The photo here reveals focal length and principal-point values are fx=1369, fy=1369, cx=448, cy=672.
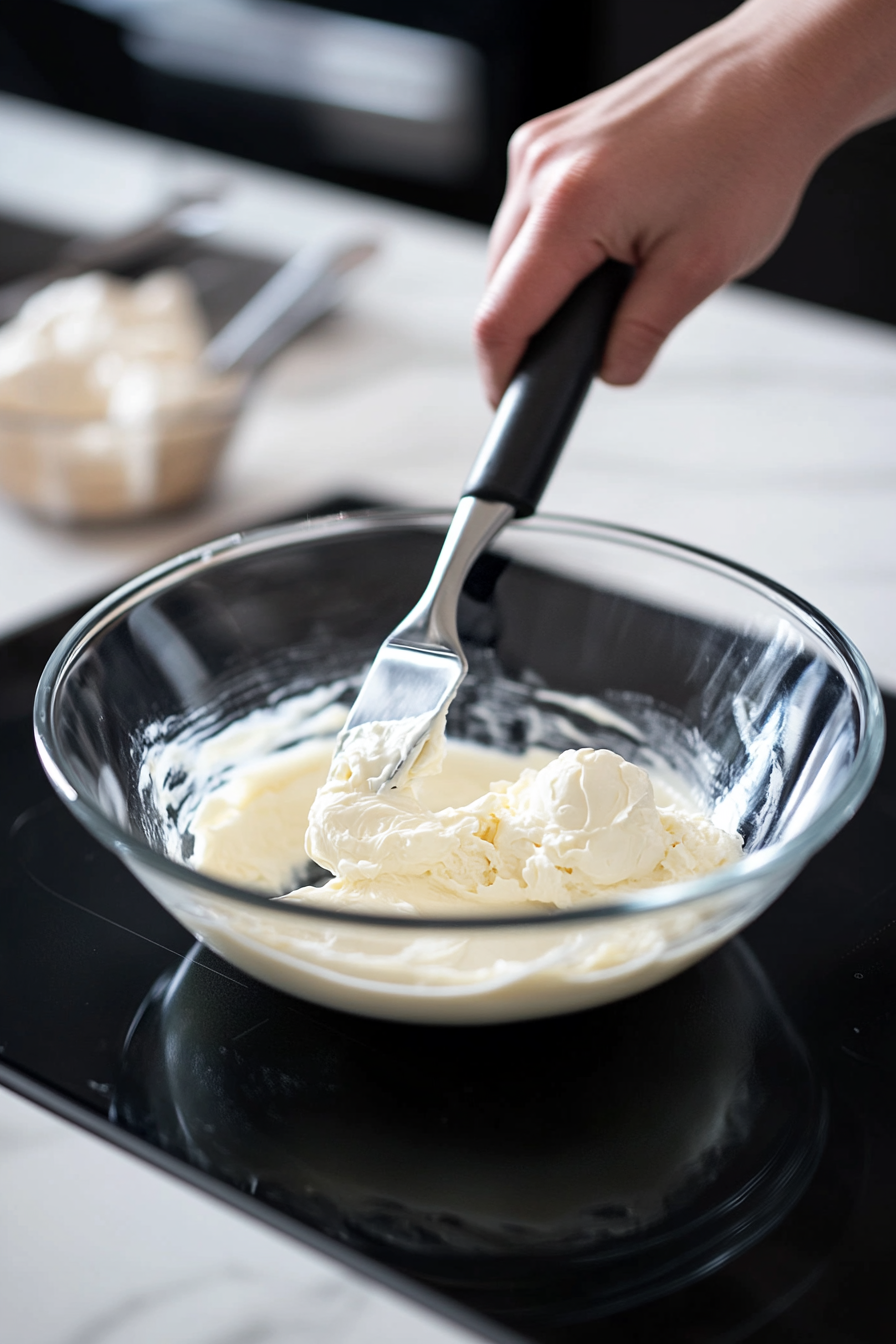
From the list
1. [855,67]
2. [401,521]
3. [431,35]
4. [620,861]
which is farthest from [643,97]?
[431,35]

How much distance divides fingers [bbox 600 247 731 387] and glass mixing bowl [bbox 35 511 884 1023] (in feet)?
0.34

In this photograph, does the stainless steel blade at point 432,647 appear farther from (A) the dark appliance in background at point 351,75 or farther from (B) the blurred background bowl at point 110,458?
(A) the dark appliance in background at point 351,75

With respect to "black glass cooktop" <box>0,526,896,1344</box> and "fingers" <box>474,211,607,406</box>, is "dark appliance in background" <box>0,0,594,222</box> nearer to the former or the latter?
"fingers" <box>474,211,607,406</box>

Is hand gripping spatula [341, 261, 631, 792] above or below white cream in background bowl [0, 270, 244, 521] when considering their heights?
above

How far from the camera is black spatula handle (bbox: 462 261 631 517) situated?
72cm

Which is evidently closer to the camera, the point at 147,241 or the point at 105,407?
the point at 105,407

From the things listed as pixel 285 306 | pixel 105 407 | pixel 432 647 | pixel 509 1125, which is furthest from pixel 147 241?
pixel 509 1125

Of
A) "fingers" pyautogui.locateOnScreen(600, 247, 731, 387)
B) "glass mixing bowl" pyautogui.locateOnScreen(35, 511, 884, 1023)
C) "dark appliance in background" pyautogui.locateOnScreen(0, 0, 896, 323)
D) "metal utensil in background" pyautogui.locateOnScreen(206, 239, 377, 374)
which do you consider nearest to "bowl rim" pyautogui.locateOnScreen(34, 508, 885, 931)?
"glass mixing bowl" pyautogui.locateOnScreen(35, 511, 884, 1023)

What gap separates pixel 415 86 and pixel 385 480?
4.73ft

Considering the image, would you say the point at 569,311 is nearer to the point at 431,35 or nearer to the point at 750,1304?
the point at 750,1304

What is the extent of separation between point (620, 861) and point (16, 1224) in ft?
0.96

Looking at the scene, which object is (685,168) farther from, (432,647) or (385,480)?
(385,480)

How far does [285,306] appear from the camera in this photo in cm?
129

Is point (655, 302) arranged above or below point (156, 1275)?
above
